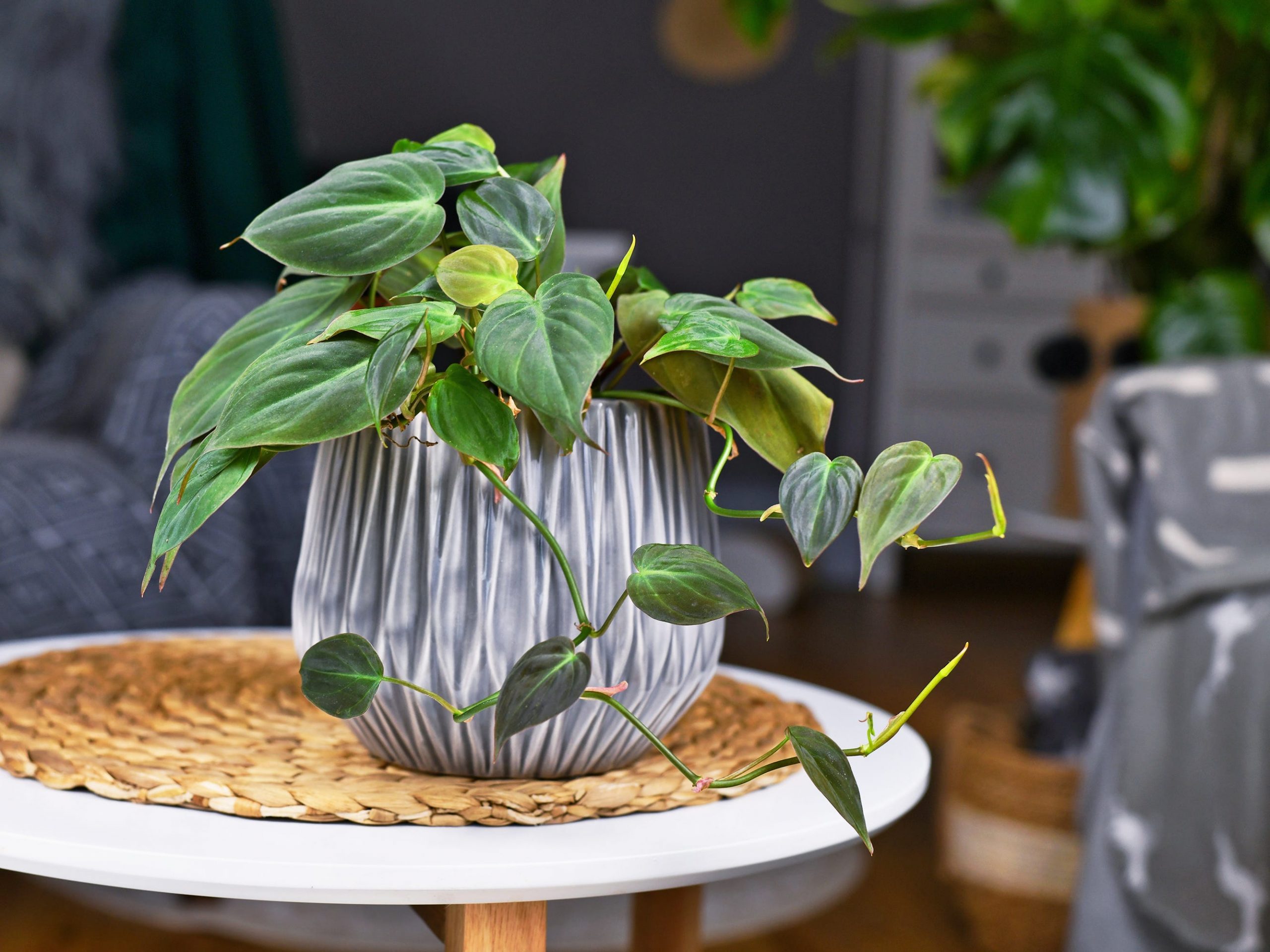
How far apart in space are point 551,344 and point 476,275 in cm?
5

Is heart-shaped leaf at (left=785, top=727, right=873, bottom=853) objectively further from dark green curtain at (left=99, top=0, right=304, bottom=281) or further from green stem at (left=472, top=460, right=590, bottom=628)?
dark green curtain at (left=99, top=0, right=304, bottom=281)

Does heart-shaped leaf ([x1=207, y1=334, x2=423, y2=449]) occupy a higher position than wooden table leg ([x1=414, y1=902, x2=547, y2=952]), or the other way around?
heart-shaped leaf ([x1=207, y1=334, x2=423, y2=449])

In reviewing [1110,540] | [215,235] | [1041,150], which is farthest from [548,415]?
[215,235]

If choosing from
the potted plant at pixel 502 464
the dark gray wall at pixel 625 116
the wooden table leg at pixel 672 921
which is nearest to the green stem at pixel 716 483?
the potted plant at pixel 502 464

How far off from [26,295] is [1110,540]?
1.38m

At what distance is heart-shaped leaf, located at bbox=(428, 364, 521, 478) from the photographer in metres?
0.36

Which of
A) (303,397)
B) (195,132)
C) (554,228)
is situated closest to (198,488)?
(303,397)

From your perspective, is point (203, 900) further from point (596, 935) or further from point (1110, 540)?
point (1110, 540)

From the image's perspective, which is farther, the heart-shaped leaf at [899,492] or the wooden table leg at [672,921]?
the wooden table leg at [672,921]

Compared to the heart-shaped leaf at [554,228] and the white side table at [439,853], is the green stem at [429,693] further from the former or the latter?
the heart-shaped leaf at [554,228]

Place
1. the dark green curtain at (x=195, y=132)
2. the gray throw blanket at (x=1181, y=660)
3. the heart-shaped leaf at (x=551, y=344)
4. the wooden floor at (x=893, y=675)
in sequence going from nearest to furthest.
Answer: the heart-shaped leaf at (x=551, y=344), the gray throw blanket at (x=1181, y=660), the wooden floor at (x=893, y=675), the dark green curtain at (x=195, y=132)

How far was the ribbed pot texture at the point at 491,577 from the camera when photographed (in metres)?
0.40

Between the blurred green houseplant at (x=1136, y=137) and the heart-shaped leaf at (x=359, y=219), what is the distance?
3.88 feet

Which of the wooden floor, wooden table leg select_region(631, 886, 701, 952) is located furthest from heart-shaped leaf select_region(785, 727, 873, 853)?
the wooden floor
